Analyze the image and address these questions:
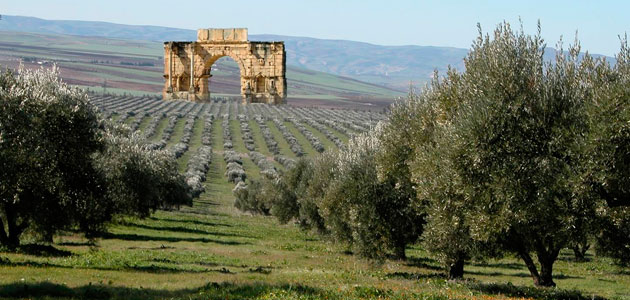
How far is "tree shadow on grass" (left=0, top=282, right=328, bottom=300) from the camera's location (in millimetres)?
19172

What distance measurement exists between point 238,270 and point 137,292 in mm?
10647

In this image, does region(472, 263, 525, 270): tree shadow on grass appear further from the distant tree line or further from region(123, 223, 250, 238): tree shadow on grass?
region(123, 223, 250, 238): tree shadow on grass

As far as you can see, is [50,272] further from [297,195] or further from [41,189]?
[297,195]

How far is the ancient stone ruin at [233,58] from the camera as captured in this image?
51.9 meters

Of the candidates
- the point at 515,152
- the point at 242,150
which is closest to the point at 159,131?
the point at 242,150

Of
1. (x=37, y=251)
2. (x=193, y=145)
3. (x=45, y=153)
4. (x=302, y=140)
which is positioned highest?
(x=45, y=153)

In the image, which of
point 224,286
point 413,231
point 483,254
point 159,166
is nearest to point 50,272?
point 224,286

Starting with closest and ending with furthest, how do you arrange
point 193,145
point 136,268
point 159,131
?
point 136,268 < point 193,145 < point 159,131

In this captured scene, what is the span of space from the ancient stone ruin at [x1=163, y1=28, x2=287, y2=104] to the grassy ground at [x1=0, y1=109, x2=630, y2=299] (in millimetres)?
8736

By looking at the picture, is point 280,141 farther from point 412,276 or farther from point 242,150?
point 412,276

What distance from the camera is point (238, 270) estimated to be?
102 ft

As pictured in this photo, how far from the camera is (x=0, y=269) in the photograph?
2339cm

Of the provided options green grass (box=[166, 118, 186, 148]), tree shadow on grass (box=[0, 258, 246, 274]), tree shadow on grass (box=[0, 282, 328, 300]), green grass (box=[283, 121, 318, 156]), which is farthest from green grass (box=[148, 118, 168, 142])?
tree shadow on grass (box=[0, 282, 328, 300])

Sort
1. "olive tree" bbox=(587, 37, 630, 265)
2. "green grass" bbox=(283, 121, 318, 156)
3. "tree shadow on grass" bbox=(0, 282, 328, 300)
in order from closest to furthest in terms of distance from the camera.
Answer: "tree shadow on grass" bbox=(0, 282, 328, 300) < "olive tree" bbox=(587, 37, 630, 265) < "green grass" bbox=(283, 121, 318, 156)
